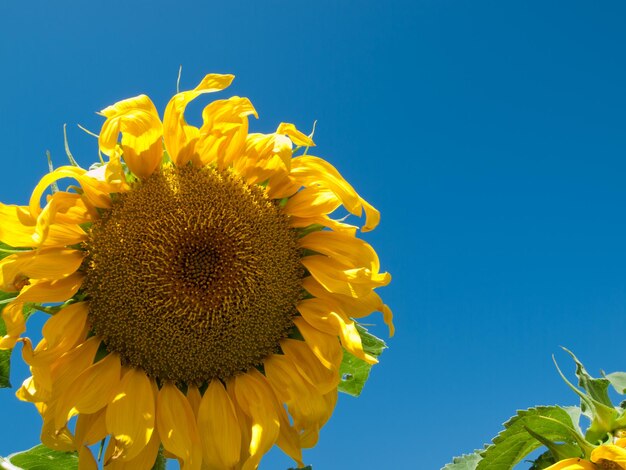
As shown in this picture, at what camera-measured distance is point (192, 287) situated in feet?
14.8

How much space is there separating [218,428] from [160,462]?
374mm

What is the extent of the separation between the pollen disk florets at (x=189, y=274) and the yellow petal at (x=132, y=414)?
92mm

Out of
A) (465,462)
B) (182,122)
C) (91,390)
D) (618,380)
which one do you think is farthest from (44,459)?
(618,380)

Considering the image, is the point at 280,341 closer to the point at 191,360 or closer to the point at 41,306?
the point at 191,360

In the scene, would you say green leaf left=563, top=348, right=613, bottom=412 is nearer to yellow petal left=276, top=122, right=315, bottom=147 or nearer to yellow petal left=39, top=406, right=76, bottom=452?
yellow petal left=276, top=122, right=315, bottom=147

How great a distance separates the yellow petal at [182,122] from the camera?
4449mm

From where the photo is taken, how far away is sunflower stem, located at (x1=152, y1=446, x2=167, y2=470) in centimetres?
456

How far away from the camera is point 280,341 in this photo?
15.8 feet

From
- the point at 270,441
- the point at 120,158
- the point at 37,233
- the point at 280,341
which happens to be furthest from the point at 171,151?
the point at 270,441

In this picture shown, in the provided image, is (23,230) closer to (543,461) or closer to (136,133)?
(136,133)

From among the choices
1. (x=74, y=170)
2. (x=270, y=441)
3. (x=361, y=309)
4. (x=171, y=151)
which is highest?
(x=171, y=151)

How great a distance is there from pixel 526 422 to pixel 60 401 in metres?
2.50

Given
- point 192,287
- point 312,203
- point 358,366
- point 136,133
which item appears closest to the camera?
point 136,133

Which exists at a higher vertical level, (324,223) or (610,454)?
(324,223)
